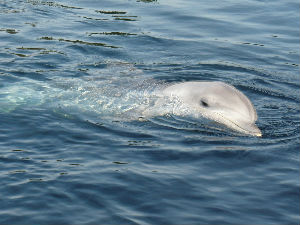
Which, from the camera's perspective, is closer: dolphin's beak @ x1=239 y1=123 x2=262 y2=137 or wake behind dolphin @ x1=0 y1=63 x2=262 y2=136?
dolphin's beak @ x1=239 y1=123 x2=262 y2=137

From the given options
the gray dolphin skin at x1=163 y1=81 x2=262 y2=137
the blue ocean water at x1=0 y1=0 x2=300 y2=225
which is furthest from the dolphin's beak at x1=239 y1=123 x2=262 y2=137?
the blue ocean water at x1=0 y1=0 x2=300 y2=225

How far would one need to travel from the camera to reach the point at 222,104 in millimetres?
10008

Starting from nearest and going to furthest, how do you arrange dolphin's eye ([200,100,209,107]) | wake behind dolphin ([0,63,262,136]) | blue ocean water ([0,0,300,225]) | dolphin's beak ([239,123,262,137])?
blue ocean water ([0,0,300,225]) < dolphin's beak ([239,123,262,137]) < wake behind dolphin ([0,63,262,136]) < dolphin's eye ([200,100,209,107])

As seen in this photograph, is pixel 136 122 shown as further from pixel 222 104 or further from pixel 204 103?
pixel 222 104

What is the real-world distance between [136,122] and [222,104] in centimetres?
157

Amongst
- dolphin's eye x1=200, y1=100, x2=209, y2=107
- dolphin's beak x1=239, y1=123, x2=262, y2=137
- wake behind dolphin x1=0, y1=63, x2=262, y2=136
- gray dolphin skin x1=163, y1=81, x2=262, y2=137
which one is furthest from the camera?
dolphin's eye x1=200, y1=100, x2=209, y2=107

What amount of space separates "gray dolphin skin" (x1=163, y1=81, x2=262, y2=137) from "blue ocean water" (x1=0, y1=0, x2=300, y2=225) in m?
0.20

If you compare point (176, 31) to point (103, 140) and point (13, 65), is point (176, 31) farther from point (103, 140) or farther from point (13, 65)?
point (103, 140)

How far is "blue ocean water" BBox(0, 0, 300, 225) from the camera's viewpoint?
24.1ft

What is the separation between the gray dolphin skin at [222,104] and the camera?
973cm

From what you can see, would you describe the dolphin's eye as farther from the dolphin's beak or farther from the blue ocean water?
the dolphin's beak

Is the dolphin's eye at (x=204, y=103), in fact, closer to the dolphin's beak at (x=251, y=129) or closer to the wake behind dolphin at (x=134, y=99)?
the wake behind dolphin at (x=134, y=99)

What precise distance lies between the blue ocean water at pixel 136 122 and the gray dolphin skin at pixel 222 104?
197 millimetres

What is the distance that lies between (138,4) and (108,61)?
6.20 m
